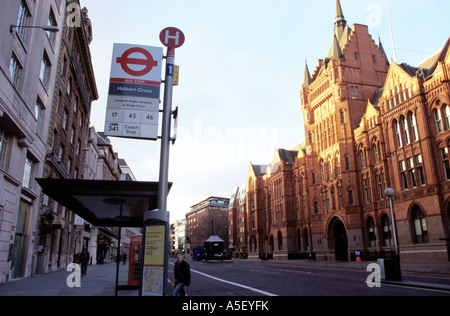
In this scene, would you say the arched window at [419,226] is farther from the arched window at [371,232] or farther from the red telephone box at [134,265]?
the red telephone box at [134,265]

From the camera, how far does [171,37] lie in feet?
30.1

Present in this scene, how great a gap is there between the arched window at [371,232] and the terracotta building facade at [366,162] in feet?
0.42

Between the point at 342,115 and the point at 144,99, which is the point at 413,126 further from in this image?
the point at 144,99

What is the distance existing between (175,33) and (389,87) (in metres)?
37.1

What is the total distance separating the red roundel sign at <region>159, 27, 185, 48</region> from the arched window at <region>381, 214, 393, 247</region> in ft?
126

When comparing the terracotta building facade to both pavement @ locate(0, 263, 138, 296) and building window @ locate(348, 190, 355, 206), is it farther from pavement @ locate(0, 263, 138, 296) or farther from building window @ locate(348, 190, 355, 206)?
pavement @ locate(0, 263, 138, 296)

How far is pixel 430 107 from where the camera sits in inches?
1305

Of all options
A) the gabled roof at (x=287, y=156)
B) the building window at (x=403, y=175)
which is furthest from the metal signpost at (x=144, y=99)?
the gabled roof at (x=287, y=156)

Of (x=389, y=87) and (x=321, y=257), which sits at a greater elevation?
(x=389, y=87)

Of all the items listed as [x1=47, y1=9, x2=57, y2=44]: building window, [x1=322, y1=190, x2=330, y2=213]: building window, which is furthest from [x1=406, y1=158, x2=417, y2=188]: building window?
[x1=47, y1=9, x2=57, y2=44]: building window

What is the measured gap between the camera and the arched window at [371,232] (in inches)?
1683
